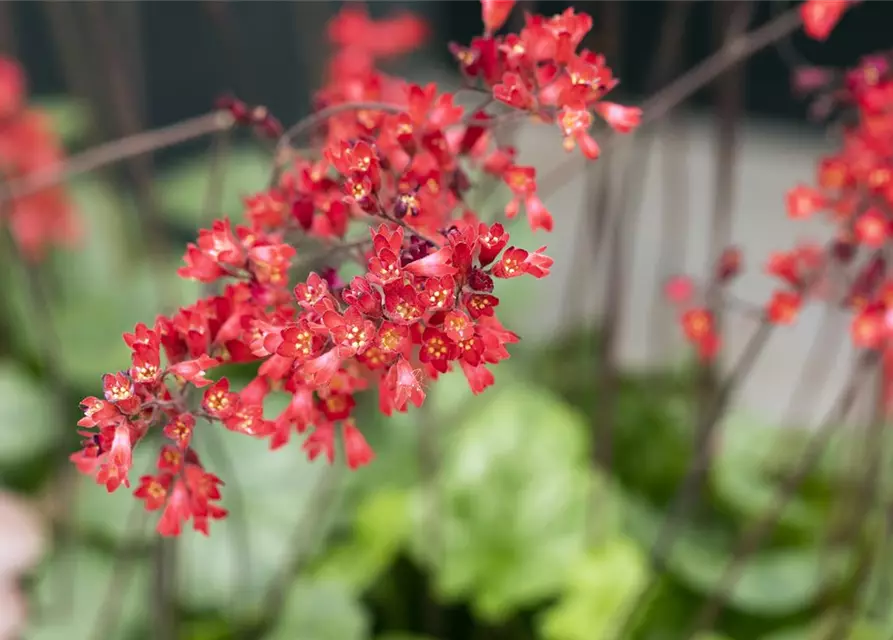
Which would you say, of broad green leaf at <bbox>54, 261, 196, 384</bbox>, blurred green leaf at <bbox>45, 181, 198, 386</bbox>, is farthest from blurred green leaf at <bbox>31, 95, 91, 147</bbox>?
broad green leaf at <bbox>54, 261, 196, 384</bbox>

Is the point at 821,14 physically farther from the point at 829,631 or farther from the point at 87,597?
the point at 87,597

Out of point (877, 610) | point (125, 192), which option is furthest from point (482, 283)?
point (125, 192)

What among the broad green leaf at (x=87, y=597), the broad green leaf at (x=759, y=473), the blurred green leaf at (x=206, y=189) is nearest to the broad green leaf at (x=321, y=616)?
the broad green leaf at (x=87, y=597)

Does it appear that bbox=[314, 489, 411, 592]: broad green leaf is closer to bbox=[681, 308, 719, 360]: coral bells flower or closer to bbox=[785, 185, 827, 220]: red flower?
bbox=[681, 308, 719, 360]: coral bells flower

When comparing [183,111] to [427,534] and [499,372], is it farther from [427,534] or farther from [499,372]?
[427,534]

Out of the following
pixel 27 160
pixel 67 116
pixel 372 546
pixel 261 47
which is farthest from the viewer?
pixel 261 47

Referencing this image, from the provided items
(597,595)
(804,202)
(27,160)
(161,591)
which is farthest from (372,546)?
(27,160)
